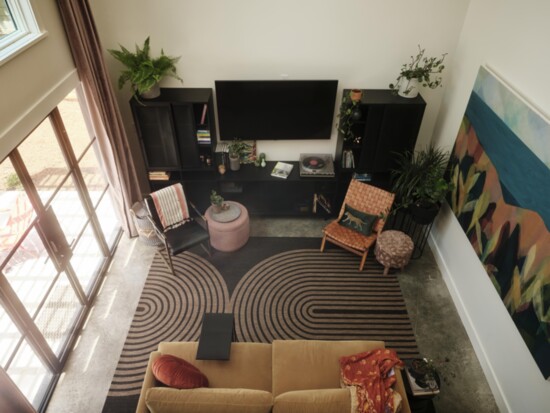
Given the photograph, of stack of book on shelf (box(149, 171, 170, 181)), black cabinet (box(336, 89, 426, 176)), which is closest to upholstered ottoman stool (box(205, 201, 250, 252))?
stack of book on shelf (box(149, 171, 170, 181))

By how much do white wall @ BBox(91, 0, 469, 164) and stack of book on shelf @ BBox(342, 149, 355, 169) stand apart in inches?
32.3

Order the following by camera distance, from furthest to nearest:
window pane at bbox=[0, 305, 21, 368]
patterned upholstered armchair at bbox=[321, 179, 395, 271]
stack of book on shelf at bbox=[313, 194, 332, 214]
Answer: stack of book on shelf at bbox=[313, 194, 332, 214]
patterned upholstered armchair at bbox=[321, 179, 395, 271]
window pane at bbox=[0, 305, 21, 368]

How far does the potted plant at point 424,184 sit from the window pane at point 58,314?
400 cm

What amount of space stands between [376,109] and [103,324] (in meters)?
4.03

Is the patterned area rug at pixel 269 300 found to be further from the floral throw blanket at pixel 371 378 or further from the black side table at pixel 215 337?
the floral throw blanket at pixel 371 378

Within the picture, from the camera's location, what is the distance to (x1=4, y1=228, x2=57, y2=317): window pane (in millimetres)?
3414

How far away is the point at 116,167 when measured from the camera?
4855 millimetres

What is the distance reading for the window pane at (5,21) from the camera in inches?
130

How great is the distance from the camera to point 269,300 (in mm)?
4699

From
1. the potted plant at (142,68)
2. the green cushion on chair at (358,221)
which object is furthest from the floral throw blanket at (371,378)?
the potted plant at (142,68)

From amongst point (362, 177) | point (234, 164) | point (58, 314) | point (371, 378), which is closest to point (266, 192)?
point (234, 164)

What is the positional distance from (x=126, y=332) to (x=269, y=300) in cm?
161

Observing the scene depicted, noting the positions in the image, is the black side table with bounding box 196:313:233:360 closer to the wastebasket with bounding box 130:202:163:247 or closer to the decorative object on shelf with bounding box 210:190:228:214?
the decorative object on shelf with bounding box 210:190:228:214

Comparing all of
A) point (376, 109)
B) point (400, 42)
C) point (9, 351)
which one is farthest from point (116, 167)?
point (400, 42)
